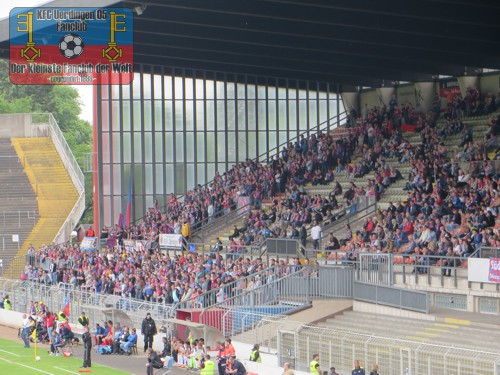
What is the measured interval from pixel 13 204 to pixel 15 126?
6.99 m

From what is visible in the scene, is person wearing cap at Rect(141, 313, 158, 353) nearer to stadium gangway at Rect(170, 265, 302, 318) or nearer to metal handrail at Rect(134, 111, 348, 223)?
stadium gangway at Rect(170, 265, 302, 318)

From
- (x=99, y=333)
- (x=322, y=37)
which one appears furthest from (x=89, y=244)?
(x=322, y=37)

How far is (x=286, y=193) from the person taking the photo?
44438mm

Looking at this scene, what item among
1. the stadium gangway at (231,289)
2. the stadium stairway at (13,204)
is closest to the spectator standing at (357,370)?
the stadium gangway at (231,289)

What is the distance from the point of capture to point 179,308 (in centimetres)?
3319

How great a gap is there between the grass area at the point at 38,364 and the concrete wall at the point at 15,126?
114 feet

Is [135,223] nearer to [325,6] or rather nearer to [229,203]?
[229,203]

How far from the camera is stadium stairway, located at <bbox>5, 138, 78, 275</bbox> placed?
2489 inches

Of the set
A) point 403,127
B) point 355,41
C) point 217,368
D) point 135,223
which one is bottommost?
point 217,368

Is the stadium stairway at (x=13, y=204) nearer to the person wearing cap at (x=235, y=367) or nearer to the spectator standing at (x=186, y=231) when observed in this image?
the spectator standing at (x=186, y=231)

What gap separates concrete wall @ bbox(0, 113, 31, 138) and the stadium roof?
17.1 meters

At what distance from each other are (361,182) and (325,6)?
28.1 feet

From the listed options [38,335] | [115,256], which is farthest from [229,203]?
[38,335]

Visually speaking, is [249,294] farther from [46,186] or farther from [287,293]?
[46,186]
